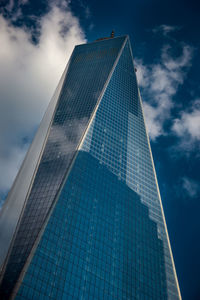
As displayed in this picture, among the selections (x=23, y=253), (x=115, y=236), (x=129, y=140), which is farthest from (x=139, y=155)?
(x=23, y=253)

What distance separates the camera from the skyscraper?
70.3 m

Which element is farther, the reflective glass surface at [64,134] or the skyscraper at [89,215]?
the reflective glass surface at [64,134]

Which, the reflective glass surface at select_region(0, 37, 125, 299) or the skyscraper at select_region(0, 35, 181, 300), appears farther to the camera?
the reflective glass surface at select_region(0, 37, 125, 299)

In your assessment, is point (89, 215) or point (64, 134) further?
point (64, 134)

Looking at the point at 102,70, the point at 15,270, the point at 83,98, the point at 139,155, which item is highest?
the point at 102,70

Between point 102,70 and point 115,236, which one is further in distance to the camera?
point 102,70

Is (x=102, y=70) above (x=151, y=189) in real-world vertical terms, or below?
above

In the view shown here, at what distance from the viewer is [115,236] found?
85.9 meters

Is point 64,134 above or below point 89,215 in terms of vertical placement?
above

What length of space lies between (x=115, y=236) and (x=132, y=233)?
22.2 feet

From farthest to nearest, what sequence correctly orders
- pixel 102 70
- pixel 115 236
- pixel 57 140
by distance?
pixel 102 70 < pixel 57 140 < pixel 115 236

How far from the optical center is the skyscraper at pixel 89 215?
7031 cm

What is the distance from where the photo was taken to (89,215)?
85.1 metres

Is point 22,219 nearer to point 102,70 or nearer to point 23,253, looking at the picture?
point 23,253
